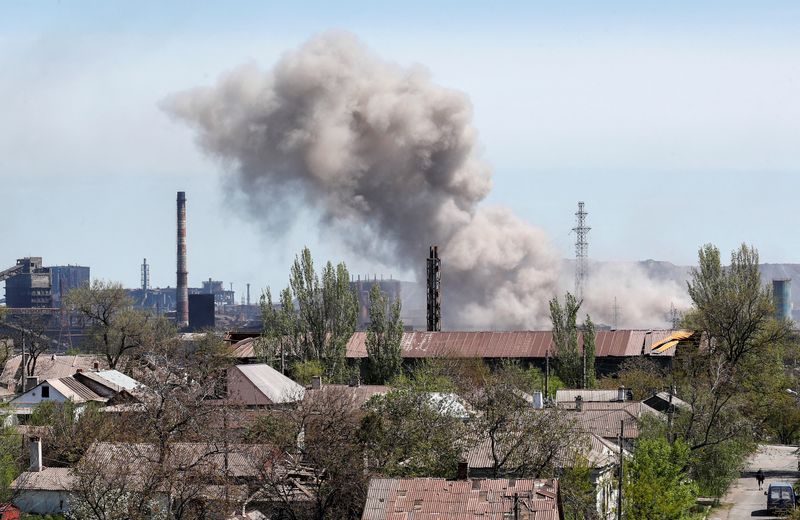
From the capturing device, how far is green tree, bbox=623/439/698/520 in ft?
115

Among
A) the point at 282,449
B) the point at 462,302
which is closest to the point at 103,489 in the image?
the point at 282,449

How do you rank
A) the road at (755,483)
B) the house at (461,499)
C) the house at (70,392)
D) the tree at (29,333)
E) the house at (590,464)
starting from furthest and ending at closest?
the tree at (29,333) < the house at (70,392) < the road at (755,483) < the house at (590,464) < the house at (461,499)

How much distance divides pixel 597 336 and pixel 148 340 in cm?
2622

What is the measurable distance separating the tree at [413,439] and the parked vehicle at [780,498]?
9659mm

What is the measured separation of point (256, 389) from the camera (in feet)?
167

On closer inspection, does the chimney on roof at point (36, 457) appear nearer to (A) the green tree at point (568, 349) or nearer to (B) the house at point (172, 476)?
(B) the house at point (172, 476)

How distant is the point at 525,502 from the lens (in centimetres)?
2895

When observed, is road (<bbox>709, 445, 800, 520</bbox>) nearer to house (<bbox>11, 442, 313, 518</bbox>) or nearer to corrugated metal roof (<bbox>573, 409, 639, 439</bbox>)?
corrugated metal roof (<bbox>573, 409, 639, 439</bbox>)

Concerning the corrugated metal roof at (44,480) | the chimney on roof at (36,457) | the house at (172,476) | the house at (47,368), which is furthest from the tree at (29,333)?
the house at (172,476)

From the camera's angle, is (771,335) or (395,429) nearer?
(395,429)

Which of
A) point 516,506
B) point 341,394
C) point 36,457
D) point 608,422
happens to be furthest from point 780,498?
point 36,457

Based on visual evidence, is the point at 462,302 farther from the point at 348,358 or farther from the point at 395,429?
the point at 395,429

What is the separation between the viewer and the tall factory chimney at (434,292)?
85.9m

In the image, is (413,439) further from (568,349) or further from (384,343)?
(384,343)
